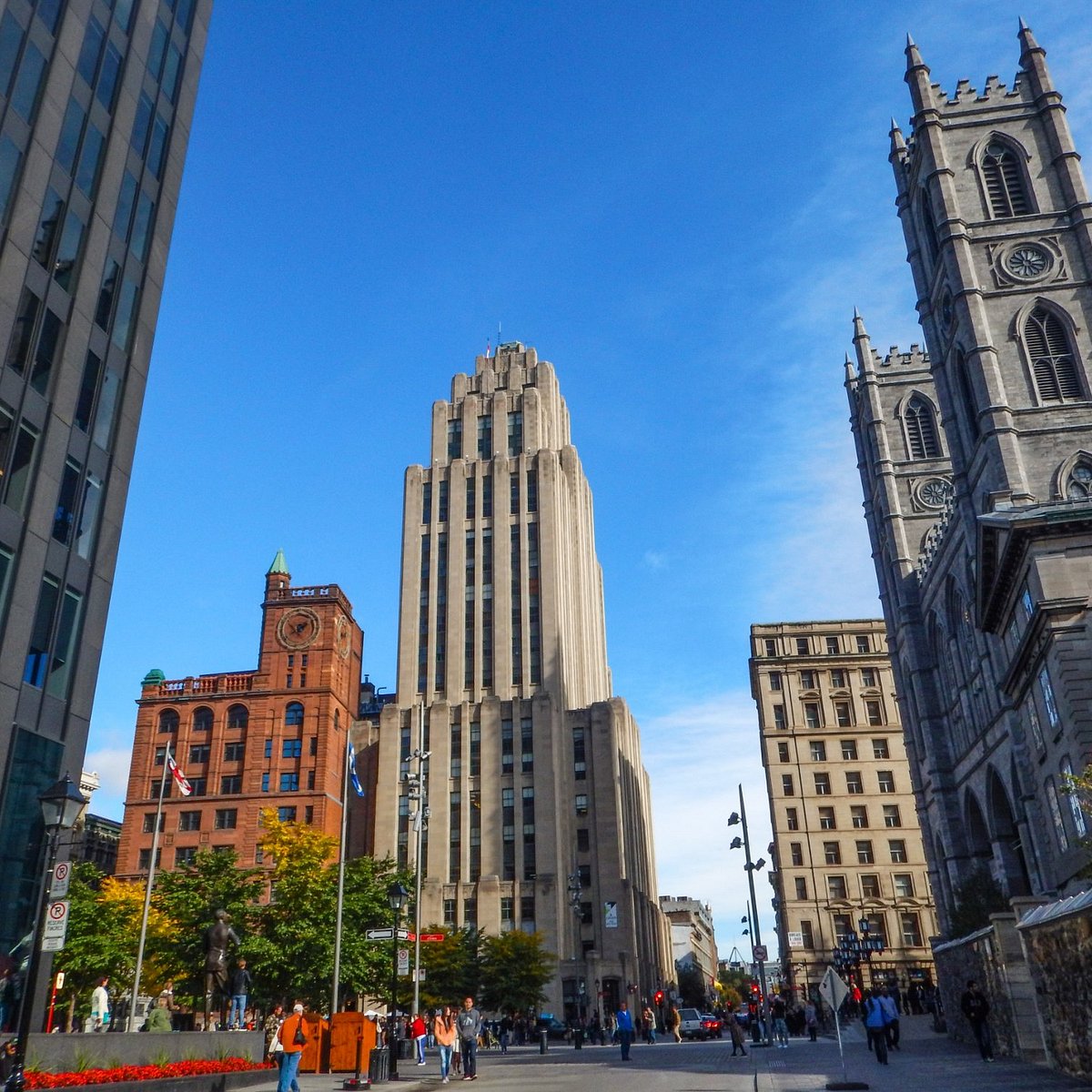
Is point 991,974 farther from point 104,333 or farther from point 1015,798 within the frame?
point 104,333

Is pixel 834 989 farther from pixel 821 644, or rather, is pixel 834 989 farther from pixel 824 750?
pixel 821 644

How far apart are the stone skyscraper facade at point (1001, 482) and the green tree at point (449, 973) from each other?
2878 cm

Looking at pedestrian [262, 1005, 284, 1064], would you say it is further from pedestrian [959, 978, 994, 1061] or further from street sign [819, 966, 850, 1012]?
pedestrian [959, 978, 994, 1061]

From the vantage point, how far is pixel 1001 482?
5025 centimetres

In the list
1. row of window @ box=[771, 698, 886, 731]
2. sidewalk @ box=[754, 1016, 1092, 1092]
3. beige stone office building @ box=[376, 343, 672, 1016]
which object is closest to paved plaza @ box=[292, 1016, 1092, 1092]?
sidewalk @ box=[754, 1016, 1092, 1092]

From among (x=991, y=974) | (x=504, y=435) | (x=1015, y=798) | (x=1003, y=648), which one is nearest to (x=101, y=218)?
(x=991, y=974)

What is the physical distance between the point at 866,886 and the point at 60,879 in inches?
3249

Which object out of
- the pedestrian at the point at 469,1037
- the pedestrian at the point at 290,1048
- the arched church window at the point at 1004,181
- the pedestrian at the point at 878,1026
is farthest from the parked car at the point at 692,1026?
the arched church window at the point at 1004,181

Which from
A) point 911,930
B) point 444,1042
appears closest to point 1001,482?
point 444,1042

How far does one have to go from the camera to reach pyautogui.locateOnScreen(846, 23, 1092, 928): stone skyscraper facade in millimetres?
37500

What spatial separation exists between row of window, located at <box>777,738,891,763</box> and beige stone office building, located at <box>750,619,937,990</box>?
9cm

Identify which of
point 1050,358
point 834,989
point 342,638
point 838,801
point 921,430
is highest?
point 921,430

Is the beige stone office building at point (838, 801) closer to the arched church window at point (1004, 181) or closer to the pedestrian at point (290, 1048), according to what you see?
the arched church window at point (1004, 181)

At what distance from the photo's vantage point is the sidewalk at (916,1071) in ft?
58.4
